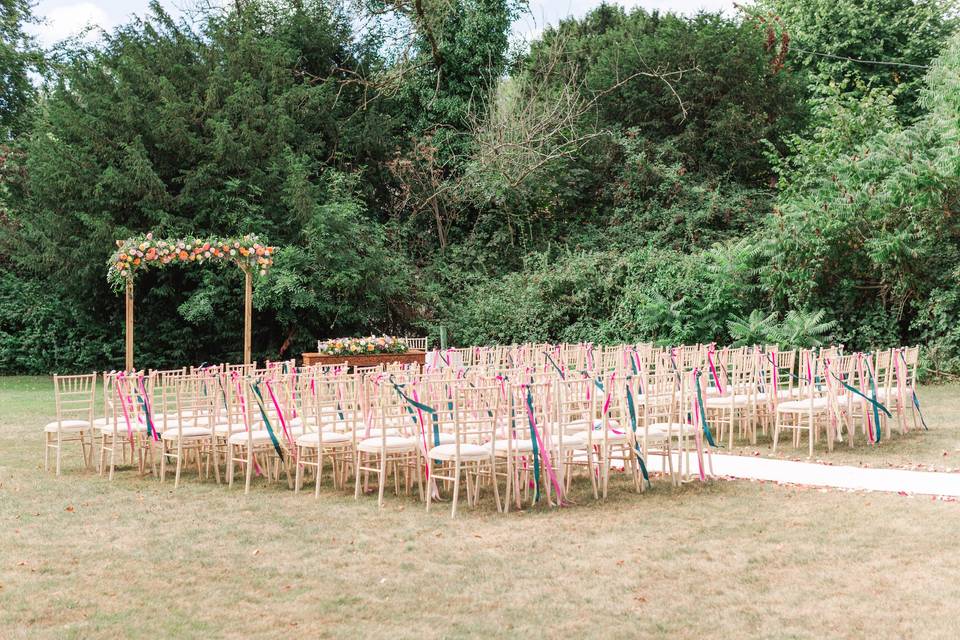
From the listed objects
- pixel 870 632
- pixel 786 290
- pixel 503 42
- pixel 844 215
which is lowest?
pixel 870 632

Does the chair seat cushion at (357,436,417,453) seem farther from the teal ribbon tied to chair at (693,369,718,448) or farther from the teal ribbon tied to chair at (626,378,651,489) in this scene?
the teal ribbon tied to chair at (693,369,718,448)

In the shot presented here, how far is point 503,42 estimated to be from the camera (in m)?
25.3

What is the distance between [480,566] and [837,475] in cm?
404

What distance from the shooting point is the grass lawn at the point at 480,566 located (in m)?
4.39

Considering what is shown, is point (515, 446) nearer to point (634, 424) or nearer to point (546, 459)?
point (546, 459)

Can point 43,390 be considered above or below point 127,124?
below

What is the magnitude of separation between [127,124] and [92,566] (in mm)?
17290

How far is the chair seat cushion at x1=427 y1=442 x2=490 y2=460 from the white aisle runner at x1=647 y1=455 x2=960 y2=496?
2.01 m

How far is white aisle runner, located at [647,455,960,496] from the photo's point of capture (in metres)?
7.42

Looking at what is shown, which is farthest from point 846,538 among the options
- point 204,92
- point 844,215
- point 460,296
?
point 204,92

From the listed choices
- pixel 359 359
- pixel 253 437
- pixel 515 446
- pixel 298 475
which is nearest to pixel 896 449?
pixel 515 446

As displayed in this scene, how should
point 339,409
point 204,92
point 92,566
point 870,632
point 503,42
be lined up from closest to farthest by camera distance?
1. point 870,632
2. point 92,566
3. point 339,409
4. point 204,92
5. point 503,42

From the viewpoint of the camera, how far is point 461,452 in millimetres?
6781

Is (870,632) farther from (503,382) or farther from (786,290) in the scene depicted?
(786,290)
